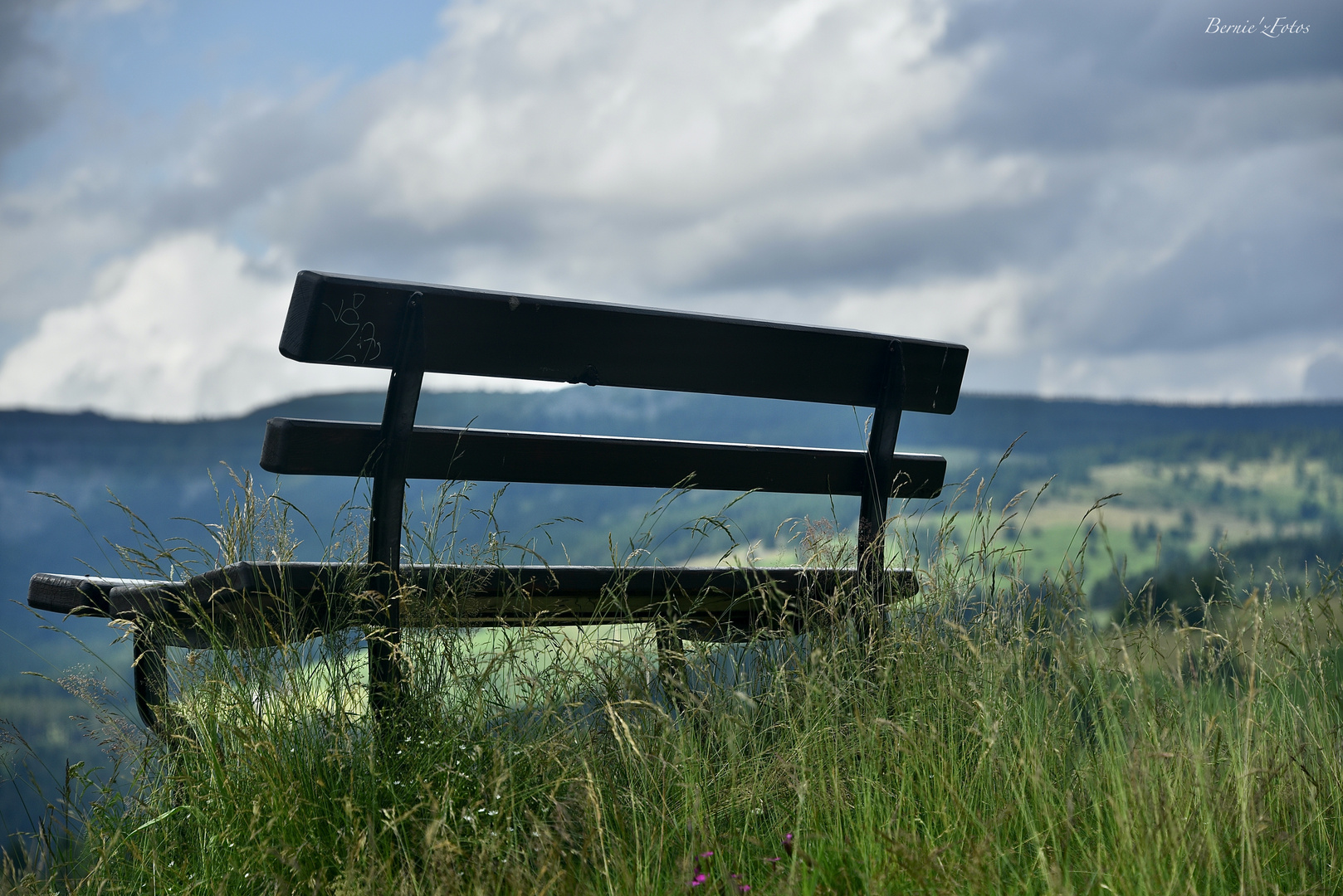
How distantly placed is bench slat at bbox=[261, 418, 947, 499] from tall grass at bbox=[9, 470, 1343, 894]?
208 mm

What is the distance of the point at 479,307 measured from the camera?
8.68 feet

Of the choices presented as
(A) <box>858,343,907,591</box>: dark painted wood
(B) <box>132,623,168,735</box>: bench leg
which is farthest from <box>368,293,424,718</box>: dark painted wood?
(A) <box>858,343,907,591</box>: dark painted wood

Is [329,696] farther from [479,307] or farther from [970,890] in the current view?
[970,890]

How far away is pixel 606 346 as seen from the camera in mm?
2910

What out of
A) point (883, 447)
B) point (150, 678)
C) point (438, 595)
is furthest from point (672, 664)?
point (150, 678)

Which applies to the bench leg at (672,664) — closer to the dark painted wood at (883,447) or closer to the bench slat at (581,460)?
the bench slat at (581,460)

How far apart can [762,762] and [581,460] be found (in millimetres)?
1048

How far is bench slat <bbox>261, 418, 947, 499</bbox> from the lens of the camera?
8.30ft

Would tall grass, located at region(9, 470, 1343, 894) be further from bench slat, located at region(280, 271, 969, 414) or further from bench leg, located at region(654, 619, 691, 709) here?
bench slat, located at region(280, 271, 969, 414)

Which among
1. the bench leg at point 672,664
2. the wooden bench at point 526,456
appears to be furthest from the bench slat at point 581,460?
the bench leg at point 672,664

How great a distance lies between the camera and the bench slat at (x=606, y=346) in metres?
2.49

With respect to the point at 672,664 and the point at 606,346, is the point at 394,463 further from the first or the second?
the point at 672,664

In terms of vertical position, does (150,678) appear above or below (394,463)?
below

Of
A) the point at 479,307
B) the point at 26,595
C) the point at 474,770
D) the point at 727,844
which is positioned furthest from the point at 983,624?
the point at 26,595
